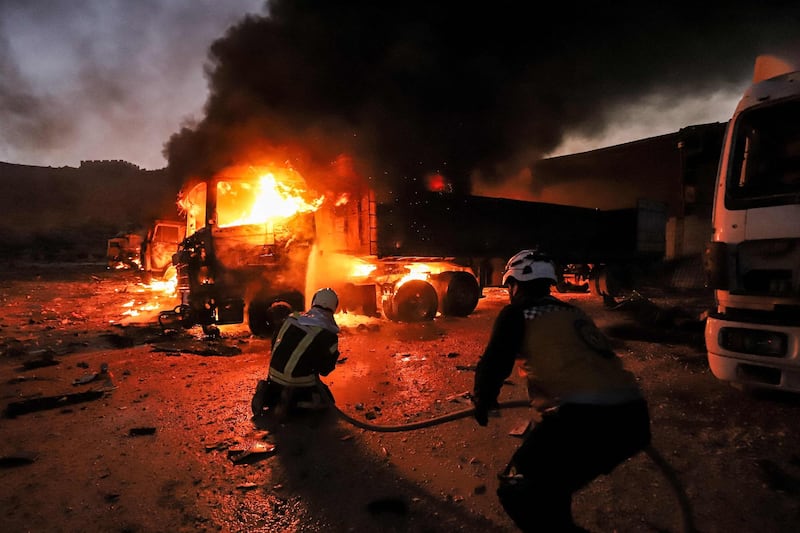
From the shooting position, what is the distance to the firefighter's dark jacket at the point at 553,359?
1.89 metres

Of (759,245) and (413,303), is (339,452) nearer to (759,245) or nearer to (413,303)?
(759,245)

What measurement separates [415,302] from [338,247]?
2096 millimetres

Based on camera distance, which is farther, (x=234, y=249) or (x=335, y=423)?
(x=234, y=249)

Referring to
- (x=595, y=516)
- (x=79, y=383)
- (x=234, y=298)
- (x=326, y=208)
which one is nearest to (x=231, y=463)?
(x=595, y=516)

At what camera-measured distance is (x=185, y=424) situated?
428 cm

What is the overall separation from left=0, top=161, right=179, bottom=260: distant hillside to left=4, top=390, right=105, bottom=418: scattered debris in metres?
10.8

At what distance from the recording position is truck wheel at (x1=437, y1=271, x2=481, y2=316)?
10.2 meters

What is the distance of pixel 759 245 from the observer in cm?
387

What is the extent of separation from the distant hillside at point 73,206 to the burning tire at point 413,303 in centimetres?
939

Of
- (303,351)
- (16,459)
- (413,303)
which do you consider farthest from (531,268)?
(413,303)

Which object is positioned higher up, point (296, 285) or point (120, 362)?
point (296, 285)

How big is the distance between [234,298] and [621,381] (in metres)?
7.56

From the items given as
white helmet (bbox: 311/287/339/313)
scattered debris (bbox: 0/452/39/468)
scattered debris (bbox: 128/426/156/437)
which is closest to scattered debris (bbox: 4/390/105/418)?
scattered debris (bbox: 0/452/39/468)

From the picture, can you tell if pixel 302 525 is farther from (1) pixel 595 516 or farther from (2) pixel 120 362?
(2) pixel 120 362
